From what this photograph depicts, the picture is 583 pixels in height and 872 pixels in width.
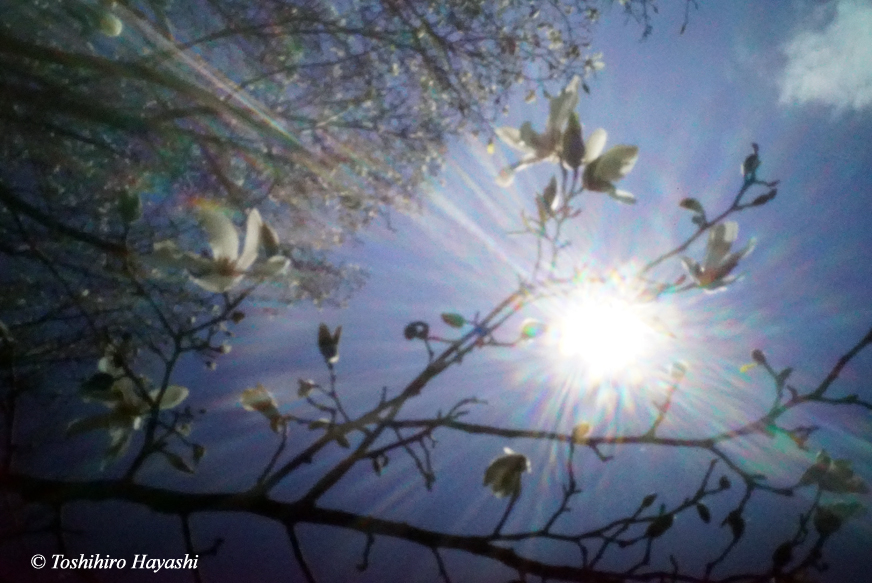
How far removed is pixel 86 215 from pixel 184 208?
2.18 ft

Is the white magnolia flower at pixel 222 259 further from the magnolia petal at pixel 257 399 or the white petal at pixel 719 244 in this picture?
the white petal at pixel 719 244

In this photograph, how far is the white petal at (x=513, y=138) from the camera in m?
0.94

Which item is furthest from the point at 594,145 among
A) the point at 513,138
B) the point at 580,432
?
the point at 580,432

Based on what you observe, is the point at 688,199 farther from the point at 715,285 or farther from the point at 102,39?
the point at 102,39

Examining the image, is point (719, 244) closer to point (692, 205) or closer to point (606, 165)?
point (692, 205)

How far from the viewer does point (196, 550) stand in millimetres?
869

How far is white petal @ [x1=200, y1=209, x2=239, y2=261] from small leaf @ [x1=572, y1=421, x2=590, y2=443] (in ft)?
1.86

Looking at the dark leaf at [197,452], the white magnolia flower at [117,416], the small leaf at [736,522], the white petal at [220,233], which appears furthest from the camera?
the dark leaf at [197,452]

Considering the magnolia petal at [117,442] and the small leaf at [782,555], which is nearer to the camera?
the small leaf at [782,555]

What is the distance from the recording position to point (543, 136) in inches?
35.5

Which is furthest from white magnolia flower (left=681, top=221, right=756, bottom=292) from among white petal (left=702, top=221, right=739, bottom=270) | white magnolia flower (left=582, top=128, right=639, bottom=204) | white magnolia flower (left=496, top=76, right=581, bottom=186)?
white magnolia flower (left=496, top=76, right=581, bottom=186)

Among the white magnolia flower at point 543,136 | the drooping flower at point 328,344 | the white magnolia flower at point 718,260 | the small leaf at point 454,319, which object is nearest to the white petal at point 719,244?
the white magnolia flower at point 718,260

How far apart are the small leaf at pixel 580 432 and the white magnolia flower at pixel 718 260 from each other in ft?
0.96

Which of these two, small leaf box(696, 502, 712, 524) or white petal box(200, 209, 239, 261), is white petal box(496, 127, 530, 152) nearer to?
white petal box(200, 209, 239, 261)
